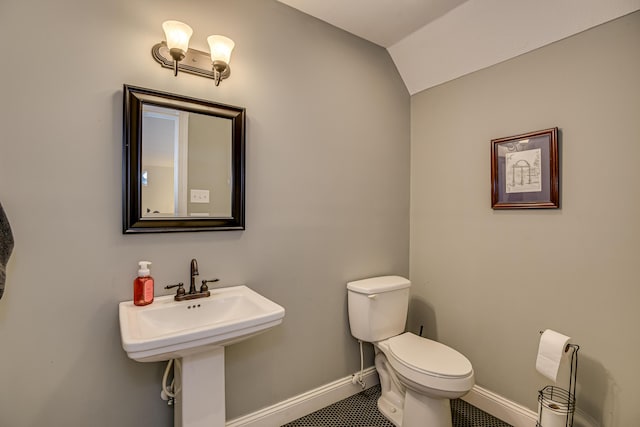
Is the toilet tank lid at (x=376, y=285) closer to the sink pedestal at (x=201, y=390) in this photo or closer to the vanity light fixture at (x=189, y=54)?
the sink pedestal at (x=201, y=390)

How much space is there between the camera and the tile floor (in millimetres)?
1854

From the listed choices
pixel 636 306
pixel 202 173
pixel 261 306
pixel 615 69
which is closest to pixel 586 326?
pixel 636 306

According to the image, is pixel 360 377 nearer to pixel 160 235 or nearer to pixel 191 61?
pixel 160 235

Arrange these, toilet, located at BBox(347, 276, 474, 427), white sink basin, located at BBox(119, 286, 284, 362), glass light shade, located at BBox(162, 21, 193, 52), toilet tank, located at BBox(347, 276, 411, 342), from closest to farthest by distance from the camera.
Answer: white sink basin, located at BBox(119, 286, 284, 362)
glass light shade, located at BBox(162, 21, 193, 52)
toilet, located at BBox(347, 276, 474, 427)
toilet tank, located at BBox(347, 276, 411, 342)

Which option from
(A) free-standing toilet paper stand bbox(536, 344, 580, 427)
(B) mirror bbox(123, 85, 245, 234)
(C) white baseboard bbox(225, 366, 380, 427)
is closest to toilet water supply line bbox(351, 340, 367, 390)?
(C) white baseboard bbox(225, 366, 380, 427)

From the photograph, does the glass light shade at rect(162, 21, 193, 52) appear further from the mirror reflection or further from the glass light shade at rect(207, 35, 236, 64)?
the mirror reflection

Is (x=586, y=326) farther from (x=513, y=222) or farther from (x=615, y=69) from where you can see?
(x=615, y=69)

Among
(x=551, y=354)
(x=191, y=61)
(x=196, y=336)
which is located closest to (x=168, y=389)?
(x=196, y=336)

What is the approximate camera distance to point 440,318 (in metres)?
2.29

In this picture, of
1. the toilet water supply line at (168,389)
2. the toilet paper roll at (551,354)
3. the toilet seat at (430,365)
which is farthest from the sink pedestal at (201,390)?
the toilet paper roll at (551,354)

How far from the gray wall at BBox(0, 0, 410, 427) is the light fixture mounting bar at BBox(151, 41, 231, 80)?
4 centimetres

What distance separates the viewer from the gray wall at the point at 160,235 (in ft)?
4.02

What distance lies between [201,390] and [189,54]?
1.53 meters

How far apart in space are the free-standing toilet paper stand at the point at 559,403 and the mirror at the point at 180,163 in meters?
1.83
